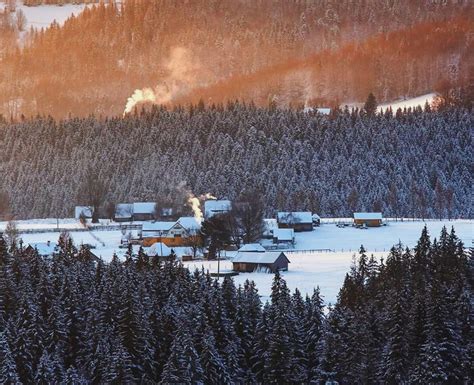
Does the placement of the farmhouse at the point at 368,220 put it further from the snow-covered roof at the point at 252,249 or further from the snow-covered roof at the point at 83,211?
the snow-covered roof at the point at 83,211

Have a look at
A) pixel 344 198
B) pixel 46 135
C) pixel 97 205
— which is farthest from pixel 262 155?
pixel 46 135

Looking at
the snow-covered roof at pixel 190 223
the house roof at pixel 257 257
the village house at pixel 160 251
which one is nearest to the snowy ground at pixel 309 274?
the house roof at pixel 257 257

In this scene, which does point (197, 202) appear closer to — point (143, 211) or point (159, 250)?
point (143, 211)

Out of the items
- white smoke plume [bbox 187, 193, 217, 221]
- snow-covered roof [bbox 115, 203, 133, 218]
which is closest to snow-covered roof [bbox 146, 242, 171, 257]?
white smoke plume [bbox 187, 193, 217, 221]

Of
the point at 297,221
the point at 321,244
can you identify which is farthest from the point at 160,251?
the point at 297,221

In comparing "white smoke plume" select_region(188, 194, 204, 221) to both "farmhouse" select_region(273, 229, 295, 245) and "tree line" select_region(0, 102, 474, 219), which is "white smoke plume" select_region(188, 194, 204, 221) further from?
"farmhouse" select_region(273, 229, 295, 245)

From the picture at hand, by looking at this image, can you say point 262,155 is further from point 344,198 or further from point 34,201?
point 34,201
